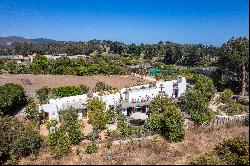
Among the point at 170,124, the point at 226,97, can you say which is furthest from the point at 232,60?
the point at 170,124

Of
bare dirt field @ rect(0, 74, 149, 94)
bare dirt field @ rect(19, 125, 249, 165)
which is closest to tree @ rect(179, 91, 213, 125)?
bare dirt field @ rect(19, 125, 249, 165)

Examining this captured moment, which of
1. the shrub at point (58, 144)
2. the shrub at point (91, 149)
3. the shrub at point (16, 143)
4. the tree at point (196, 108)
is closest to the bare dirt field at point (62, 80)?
the tree at point (196, 108)

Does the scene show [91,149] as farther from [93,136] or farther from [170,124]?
[170,124]

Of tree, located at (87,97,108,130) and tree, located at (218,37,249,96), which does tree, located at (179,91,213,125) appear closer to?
tree, located at (87,97,108,130)

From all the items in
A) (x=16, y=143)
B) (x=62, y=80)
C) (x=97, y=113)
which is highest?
(x=62, y=80)

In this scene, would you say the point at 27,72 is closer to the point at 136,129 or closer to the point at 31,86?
the point at 31,86

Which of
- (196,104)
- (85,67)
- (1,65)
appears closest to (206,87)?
(196,104)
